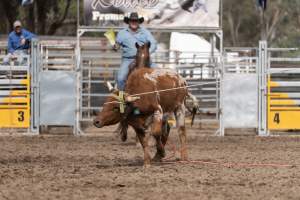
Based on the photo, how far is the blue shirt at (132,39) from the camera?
43.1 ft

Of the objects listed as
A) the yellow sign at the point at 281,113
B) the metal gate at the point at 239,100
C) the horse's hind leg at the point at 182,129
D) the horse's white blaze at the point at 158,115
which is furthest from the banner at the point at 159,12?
the horse's white blaze at the point at 158,115

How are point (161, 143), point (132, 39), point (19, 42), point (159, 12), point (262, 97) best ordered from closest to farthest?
point (161, 143) < point (132, 39) < point (262, 97) < point (19, 42) < point (159, 12)

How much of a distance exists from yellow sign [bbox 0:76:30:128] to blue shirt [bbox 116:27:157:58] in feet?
16.3

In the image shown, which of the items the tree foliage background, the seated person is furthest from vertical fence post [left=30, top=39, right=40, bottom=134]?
the tree foliage background

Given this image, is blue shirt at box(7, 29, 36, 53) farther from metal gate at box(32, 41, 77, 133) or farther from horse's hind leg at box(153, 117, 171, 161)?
horse's hind leg at box(153, 117, 171, 161)

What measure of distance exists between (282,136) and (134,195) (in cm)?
972

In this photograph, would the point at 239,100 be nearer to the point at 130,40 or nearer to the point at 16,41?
the point at 16,41

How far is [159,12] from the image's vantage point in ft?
65.6

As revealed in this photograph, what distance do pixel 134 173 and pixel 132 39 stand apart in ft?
11.1

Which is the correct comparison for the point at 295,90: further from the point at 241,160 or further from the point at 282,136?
the point at 241,160

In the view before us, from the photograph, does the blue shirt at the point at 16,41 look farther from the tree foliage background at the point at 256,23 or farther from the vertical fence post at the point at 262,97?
the tree foliage background at the point at 256,23

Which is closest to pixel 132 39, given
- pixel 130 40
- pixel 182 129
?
pixel 130 40

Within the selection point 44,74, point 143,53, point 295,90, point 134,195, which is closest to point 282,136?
point 295,90

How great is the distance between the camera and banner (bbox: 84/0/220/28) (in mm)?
19766
